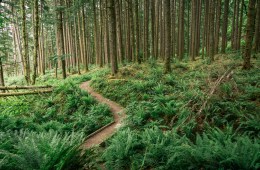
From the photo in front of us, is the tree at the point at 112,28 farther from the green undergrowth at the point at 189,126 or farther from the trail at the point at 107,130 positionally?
A: the trail at the point at 107,130

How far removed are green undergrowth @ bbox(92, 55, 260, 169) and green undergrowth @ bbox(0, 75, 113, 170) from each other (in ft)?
4.05

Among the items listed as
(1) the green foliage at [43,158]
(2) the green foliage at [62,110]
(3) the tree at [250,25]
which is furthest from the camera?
(3) the tree at [250,25]

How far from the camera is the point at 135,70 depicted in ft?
48.8

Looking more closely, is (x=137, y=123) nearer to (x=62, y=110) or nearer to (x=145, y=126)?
(x=145, y=126)

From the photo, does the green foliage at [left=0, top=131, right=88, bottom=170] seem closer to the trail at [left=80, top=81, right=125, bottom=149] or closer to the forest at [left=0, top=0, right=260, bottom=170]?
the forest at [left=0, top=0, right=260, bottom=170]

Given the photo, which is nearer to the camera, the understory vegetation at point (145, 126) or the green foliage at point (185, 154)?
the green foliage at point (185, 154)

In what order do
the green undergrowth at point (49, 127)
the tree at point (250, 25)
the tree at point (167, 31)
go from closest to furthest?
the green undergrowth at point (49, 127) < the tree at point (250, 25) < the tree at point (167, 31)

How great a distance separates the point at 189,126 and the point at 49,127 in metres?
5.97

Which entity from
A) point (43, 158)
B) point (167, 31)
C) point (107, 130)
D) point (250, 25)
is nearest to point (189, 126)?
point (107, 130)

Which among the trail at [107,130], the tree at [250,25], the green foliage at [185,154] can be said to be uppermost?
the tree at [250,25]

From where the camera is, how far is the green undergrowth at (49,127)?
10.8 ft

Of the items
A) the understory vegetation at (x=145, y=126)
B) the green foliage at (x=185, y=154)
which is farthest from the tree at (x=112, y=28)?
the green foliage at (x=185, y=154)

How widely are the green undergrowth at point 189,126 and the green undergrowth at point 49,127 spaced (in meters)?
1.24

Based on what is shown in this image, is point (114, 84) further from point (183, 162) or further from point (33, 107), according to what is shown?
point (183, 162)
